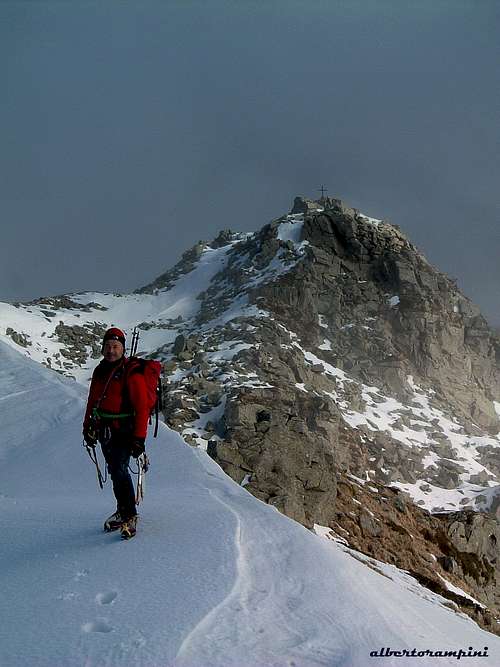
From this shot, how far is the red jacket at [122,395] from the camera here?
6.10m

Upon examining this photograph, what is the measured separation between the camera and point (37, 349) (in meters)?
61.2

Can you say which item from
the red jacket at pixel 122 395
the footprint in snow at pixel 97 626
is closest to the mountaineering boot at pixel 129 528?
the red jacket at pixel 122 395

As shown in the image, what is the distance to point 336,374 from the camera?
A: 6375 centimetres

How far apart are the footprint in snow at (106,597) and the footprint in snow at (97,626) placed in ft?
1.12

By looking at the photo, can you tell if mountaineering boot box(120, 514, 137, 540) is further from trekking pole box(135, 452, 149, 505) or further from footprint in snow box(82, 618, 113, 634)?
footprint in snow box(82, 618, 113, 634)

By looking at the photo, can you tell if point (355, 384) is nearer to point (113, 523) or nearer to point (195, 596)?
point (113, 523)

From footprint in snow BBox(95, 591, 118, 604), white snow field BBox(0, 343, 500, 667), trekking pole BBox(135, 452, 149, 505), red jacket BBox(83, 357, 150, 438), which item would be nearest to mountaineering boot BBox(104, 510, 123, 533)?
white snow field BBox(0, 343, 500, 667)

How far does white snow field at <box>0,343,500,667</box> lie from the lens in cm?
389

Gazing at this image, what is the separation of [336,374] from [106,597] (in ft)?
197

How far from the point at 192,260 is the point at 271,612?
10565cm

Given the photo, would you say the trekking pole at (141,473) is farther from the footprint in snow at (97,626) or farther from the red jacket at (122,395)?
the footprint in snow at (97,626)

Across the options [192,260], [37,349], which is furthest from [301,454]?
[192,260]

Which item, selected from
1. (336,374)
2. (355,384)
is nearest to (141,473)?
(355,384)

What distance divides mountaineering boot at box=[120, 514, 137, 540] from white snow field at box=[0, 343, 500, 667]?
0.36 feet
